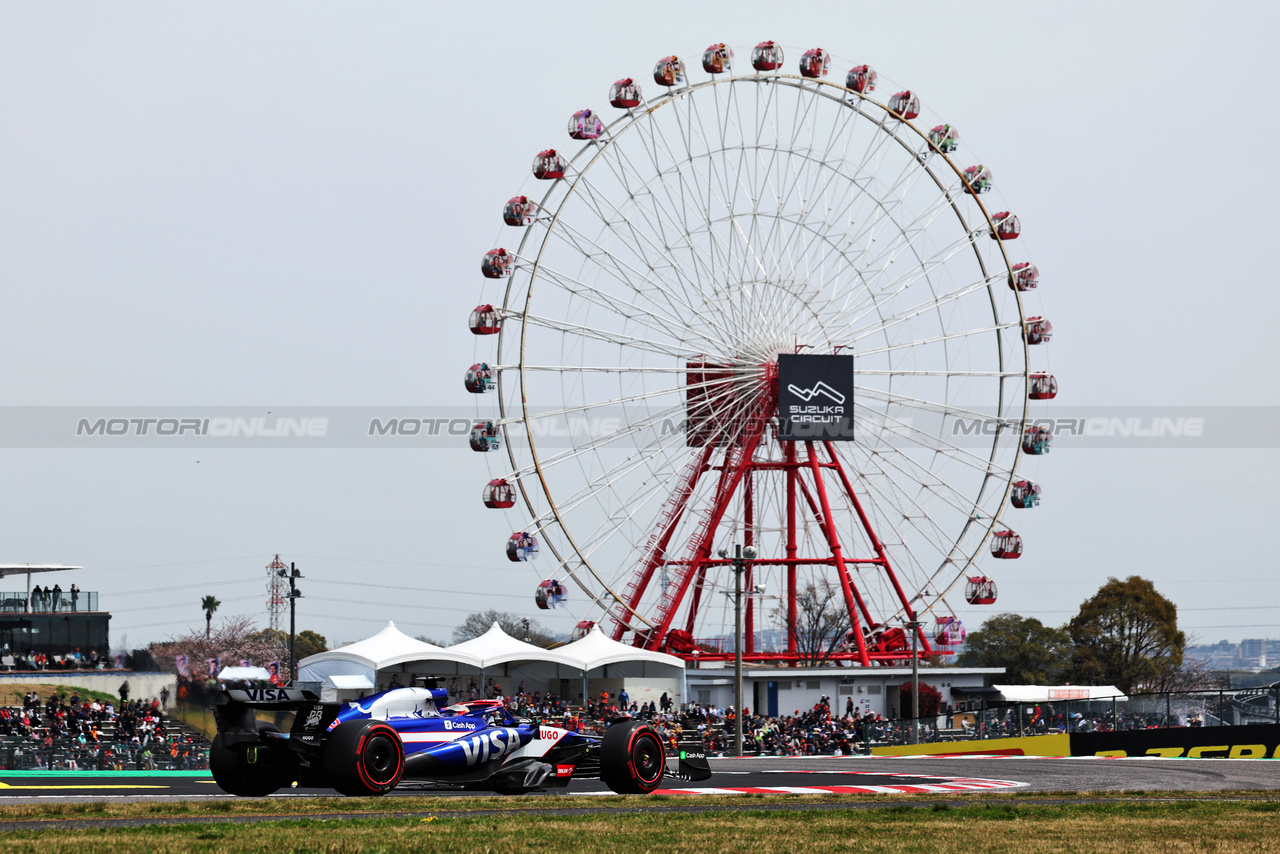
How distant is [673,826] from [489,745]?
14.2 ft

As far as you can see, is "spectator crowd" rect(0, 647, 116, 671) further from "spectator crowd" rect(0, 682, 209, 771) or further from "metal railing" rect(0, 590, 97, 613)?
"spectator crowd" rect(0, 682, 209, 771)

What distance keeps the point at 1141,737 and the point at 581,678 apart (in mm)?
20552

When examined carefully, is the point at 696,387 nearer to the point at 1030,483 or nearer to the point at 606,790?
the point at 1030,483

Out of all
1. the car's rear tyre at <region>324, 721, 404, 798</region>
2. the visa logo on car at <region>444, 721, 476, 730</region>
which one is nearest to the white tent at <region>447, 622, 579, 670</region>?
the visa logo on car at <region>444, 721, 476, 730</region>

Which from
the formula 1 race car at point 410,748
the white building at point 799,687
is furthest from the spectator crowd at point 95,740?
the white building at point 799,687

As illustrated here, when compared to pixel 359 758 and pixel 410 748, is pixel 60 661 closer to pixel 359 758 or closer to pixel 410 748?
pixel 410 748

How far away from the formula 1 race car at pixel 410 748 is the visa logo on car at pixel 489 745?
12 millimetres

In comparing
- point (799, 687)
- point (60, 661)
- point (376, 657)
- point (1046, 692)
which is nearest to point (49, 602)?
point (60, 661)

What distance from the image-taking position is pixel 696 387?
47.3 meters

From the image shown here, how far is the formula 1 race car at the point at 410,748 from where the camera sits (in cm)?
1684

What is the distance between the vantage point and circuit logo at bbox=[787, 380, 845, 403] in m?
47.8

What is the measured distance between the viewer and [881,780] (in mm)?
24078

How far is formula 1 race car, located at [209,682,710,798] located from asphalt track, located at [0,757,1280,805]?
72 cm

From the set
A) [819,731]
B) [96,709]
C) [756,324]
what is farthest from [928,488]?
[96,709]
